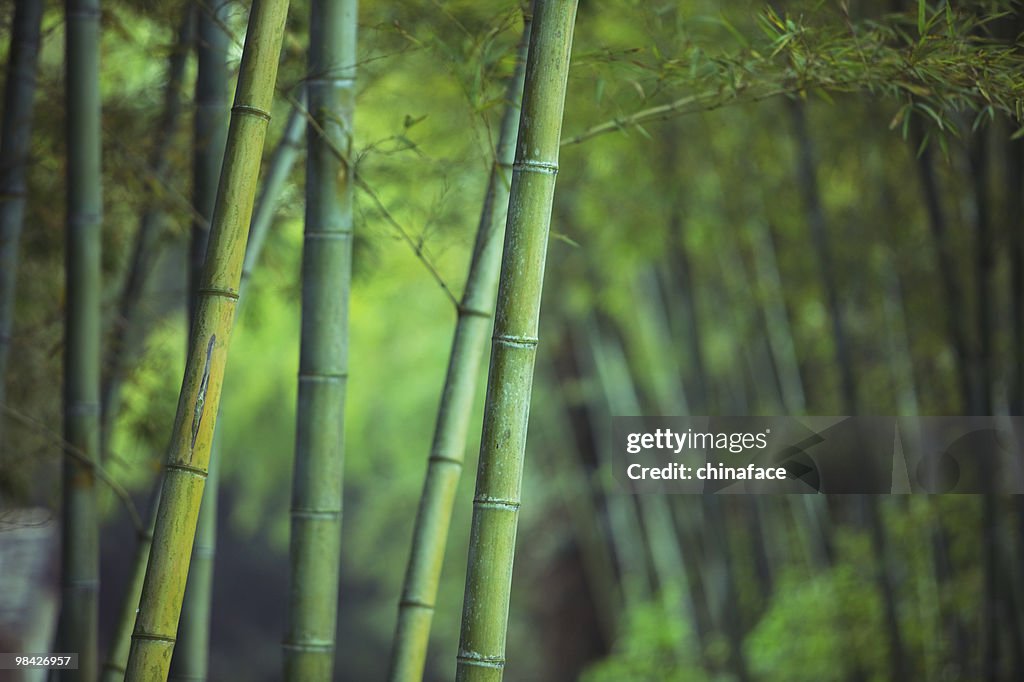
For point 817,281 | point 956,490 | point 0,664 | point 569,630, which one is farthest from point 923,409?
point 569,630

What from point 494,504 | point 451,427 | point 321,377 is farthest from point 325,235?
point 494,504

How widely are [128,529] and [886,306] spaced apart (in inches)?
248

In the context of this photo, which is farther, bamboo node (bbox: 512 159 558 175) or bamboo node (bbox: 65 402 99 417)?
bamboo node (bbox: 65 402 99 417)

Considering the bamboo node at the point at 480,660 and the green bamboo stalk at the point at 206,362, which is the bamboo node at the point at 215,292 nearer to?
the green bamboo stalk at the point at 206,362

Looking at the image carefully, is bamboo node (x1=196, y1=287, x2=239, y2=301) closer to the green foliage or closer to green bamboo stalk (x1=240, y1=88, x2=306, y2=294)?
green bamboo stalk (x1=240, y1=88, x2=306, y2=294)

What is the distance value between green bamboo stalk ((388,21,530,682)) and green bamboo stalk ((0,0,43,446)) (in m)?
1.00

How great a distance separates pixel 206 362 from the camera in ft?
4.43

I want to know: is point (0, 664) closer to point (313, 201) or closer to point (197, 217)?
point (197, 217)

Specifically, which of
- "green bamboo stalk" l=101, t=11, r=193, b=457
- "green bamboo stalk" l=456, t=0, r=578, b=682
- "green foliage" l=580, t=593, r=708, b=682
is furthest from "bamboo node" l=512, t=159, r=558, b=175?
"green foliage" l=580, t=593, r=708, b=682

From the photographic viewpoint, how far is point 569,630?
24.2ft

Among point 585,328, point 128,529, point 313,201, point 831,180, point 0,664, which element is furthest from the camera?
point 128,529

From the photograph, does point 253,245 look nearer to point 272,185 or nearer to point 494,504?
point 272,185

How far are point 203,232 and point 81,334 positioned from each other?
0.34m

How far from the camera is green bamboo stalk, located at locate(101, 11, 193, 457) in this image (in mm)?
2752
